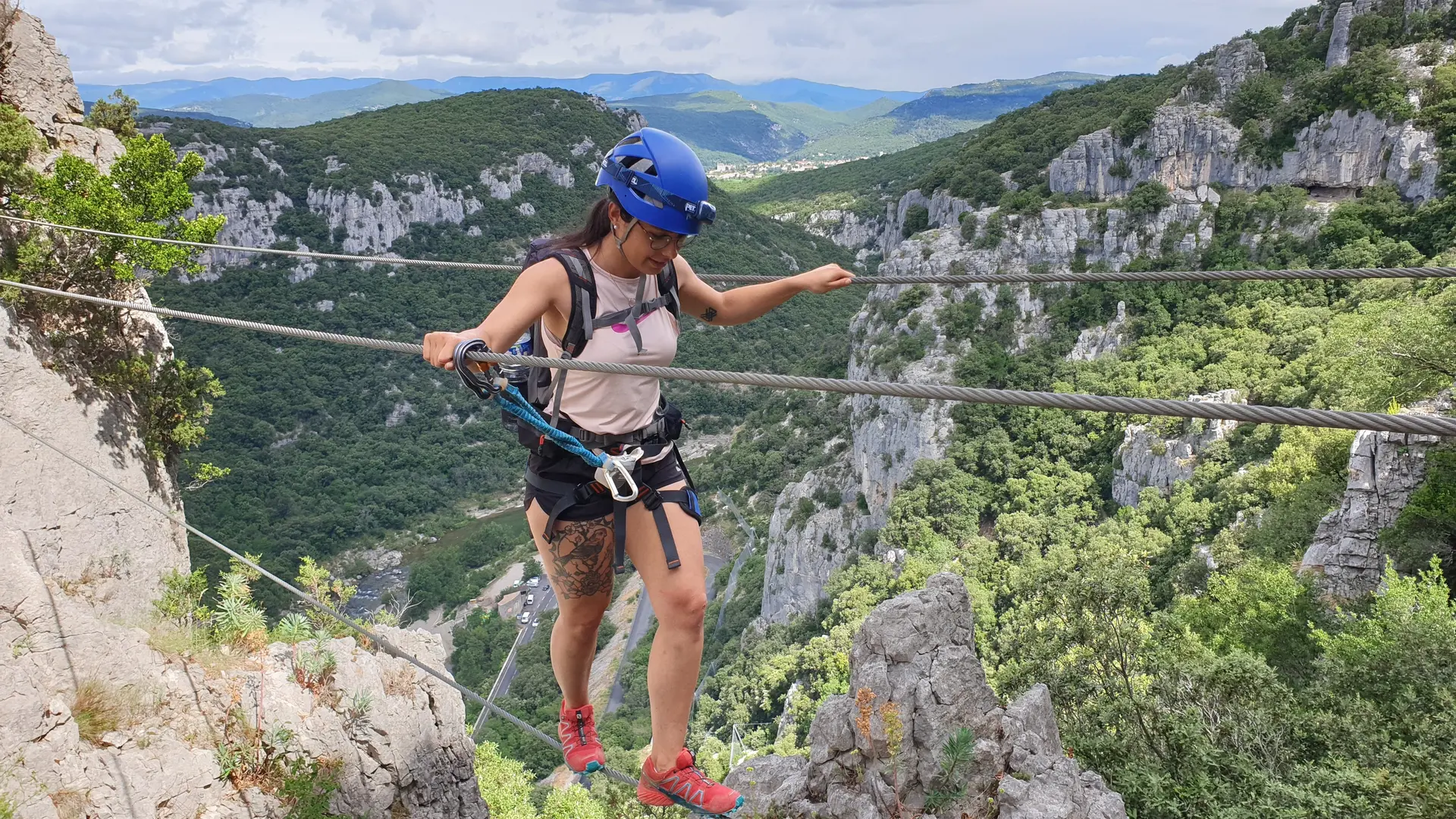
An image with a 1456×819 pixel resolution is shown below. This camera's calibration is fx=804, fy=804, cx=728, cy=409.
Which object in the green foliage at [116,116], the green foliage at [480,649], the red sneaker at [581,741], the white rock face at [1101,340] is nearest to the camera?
the red sneaker at [581,741]

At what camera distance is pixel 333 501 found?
80500 millimetres

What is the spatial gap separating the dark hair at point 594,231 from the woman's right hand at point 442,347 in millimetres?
559

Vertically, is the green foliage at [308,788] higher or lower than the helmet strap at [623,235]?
lower

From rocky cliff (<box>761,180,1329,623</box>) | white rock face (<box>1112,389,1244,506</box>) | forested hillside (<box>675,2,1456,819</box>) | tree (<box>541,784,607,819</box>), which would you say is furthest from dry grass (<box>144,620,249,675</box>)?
rocky cliff (<box>761,180,1329,623</box>)

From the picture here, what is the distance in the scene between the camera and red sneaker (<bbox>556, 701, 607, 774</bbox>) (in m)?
4.39

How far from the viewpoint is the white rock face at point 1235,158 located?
44719 mm

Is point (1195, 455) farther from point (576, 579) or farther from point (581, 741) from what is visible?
point (576, 579)

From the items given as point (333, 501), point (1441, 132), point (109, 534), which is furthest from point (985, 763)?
point (333, 501)

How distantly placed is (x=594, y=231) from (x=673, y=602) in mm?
1664

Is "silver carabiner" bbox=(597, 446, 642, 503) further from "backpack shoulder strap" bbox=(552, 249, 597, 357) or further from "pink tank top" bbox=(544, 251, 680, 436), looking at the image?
"backpack shoulder strap" bbox=(552, 249, 597, 357)

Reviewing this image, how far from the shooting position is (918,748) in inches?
297

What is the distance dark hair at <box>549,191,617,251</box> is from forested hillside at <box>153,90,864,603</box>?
65010mm

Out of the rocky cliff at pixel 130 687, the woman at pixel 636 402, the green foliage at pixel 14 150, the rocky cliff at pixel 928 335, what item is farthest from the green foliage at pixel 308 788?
the rocky cliff at pixel 928 335

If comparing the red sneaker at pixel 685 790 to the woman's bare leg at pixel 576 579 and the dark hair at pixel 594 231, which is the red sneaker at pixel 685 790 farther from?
the dark hair at pixel 594 231
